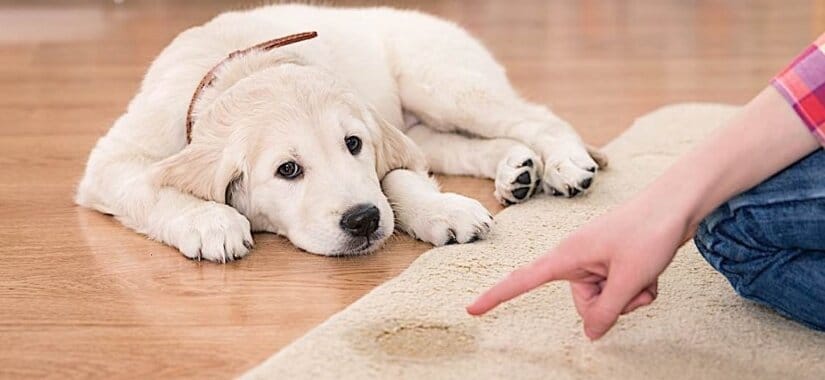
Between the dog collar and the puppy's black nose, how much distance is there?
1.13ft

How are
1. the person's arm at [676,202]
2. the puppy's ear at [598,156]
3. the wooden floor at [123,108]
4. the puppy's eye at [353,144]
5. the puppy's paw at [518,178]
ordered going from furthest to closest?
the puppy's ear at [598,156] < the puppy's paw at [518,178] < the puppy's eye at [353,144] < the wooden floor at [123,108] < the person's arm at [676,202]

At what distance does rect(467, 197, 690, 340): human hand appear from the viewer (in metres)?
1.36

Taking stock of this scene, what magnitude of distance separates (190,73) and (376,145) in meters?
0.37

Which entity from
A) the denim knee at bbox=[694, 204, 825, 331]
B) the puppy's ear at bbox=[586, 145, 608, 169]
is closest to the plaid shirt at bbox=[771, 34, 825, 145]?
the denim knee at bbox=[694, 204, 825, 331]

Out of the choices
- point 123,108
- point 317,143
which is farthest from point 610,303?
point 123,108

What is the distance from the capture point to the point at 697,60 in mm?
3809

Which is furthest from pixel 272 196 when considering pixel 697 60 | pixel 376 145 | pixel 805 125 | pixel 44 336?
pixel 697 60

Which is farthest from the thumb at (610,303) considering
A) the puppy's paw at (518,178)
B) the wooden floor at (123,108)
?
the puppy's paw at (518,178)

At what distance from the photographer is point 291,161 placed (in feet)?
6.48

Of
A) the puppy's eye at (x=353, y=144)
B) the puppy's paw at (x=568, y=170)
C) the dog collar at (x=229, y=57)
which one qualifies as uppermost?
the dog collar at (x=229, y=57)

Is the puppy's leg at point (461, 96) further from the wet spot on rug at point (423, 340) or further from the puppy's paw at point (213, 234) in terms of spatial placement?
the wet spot on rug at point (423, 340)

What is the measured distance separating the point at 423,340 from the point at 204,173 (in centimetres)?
61

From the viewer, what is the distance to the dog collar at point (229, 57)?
2094mm

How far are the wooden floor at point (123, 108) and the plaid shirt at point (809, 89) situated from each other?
2.39ft
